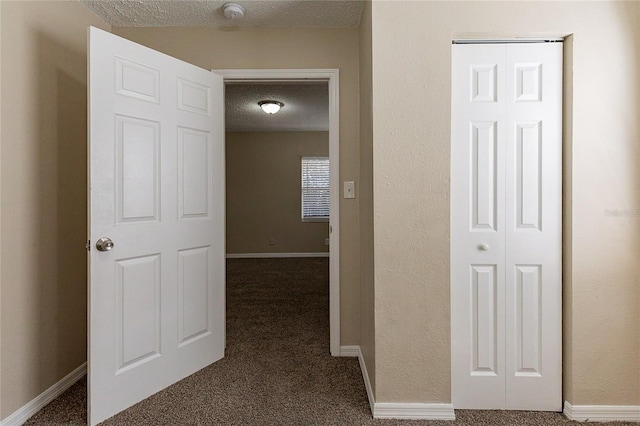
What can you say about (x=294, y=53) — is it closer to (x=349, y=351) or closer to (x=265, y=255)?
(x=349, y=351)

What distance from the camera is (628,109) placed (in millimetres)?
1792

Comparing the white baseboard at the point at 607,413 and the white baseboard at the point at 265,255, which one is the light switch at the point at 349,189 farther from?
the white baseboard at the point at 265,255

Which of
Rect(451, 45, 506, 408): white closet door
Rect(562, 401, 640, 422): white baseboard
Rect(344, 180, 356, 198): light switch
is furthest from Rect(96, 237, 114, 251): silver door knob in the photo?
Rect(562, 401, 640, 422): white baseboard

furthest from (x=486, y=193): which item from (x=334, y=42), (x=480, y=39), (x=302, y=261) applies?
(x=302, y=261)

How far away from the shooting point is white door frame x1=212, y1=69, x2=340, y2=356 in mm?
2561

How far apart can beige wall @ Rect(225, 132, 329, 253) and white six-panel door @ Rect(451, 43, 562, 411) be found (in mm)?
5438

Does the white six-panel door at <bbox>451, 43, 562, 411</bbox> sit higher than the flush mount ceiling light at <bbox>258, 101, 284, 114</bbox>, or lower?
lower

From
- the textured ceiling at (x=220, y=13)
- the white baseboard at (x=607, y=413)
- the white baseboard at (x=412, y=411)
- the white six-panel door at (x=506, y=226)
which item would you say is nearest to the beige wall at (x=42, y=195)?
the textured ceiling at (x=220, y=13)

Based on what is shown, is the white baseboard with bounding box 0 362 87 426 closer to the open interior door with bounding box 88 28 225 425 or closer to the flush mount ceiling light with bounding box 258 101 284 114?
the open interior door with bounding box 88 28 225 425

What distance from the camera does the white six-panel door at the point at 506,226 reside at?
185cm

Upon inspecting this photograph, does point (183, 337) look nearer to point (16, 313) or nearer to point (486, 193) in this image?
point (16, 313)

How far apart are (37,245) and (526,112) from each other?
260 cm

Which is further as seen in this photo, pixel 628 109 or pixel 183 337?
pixel 183 337

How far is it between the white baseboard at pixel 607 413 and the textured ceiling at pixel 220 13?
2537mm
